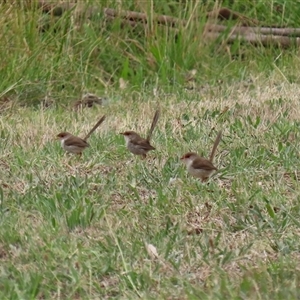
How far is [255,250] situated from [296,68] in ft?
17.5

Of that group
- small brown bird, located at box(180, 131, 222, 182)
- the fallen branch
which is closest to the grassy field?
small brown bird, located at box(180, 131, 222, 182)

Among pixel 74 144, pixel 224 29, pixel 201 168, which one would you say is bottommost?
pixel 224 29

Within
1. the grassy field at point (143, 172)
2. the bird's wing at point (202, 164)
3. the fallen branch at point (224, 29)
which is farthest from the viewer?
the fallen branch at point (224, 29)

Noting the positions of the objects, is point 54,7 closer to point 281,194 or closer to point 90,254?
point 281,194

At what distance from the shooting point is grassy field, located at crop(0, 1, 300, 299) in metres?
4.14

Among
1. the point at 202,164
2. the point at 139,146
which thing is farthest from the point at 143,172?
the point at 202,164

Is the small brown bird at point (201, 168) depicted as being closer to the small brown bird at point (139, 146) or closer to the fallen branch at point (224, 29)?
the small brown bird at point (139, 146)

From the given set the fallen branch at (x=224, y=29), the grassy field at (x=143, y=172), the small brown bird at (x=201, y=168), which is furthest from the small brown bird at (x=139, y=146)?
the fallen branch at (x=224, y=29)

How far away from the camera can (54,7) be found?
32.3 feet

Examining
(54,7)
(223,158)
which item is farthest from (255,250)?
(54,7)

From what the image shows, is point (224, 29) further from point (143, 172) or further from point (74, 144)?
point (143, 172)

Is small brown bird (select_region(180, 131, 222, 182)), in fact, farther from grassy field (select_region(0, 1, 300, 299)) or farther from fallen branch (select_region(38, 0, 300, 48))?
fallen branch (select_region(38, 0, 300, 48))

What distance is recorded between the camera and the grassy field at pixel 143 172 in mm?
4137

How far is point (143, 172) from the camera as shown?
227 inches
